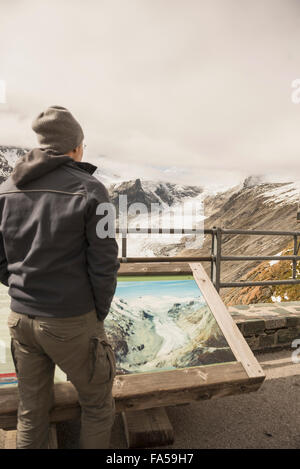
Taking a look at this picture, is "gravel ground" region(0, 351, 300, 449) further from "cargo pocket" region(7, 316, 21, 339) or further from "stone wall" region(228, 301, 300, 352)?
"cargo pocket" region(7, 316, 21, 339)

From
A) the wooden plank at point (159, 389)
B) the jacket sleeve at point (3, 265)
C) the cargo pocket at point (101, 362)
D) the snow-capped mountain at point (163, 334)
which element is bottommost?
the wooden plank at point (159, 389)

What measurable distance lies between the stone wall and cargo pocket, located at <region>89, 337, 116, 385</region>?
278 cm

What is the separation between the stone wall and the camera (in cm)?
441

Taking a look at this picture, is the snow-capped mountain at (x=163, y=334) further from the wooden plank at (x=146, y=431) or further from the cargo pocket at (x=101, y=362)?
the cargo pocket at (x=101, y=362)

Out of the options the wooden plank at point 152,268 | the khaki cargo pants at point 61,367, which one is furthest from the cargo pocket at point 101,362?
the wooden plank at point 152,268

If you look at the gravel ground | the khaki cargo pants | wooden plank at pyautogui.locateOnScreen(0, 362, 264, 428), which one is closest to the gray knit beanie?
the khaki cargo pants

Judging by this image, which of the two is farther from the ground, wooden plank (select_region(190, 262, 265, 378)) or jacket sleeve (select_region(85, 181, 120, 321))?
jacket sleeve (select_region(85, 181, 120, 321))

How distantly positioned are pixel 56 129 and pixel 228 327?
84.9 inches

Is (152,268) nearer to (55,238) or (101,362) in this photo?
(101,362)

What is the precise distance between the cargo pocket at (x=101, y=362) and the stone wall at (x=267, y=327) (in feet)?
9.11

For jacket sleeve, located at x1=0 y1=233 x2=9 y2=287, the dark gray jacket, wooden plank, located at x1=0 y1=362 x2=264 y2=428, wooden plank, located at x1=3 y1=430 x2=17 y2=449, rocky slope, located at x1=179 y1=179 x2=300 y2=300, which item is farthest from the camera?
rocky slope, located at x1=179 y1=179 x2=300 y2=300

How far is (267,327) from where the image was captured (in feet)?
14.7

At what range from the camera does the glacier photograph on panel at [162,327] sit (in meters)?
2.68

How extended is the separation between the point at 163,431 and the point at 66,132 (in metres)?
2.19
